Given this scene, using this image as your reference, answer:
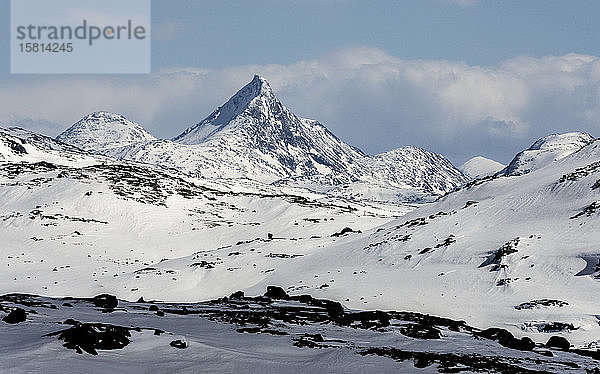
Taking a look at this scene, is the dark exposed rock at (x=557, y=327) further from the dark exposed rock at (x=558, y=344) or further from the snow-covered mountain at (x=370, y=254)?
the dark exposed rock at (x=558, y=344)

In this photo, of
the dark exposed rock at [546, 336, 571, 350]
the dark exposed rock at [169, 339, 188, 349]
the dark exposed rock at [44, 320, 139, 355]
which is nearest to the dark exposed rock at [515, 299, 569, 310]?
the dark exposed rock at [546, 336, 571, 350]

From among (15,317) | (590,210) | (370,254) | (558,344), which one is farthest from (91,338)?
(590,210)

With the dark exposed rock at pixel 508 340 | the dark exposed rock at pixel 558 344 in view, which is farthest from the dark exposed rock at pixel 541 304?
the dark exposed rock at pixel 558 344

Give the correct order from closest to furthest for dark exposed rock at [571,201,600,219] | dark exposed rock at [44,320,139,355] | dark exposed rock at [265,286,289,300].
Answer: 1. dark exposed rock at [44,320,139,355]
2. dark exposed rock at [265,286,289,300]
3. dark exposed rock at [571,201,600,219]

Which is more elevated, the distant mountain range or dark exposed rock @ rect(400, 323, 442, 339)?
the distant mountain range

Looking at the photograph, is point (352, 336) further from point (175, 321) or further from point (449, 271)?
point (449, 271)

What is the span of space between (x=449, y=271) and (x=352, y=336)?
31007 millimetres

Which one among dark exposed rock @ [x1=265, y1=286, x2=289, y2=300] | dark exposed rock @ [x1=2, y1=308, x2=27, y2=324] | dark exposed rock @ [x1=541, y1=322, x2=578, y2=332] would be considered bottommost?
dark exposed rock @ [x1=541, y1=322, x2=578, y2=332]

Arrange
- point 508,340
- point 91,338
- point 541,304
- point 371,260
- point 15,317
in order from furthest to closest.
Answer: point 371,260 < point 541,304 < point 508,340 < point 15,317 < point 91,338

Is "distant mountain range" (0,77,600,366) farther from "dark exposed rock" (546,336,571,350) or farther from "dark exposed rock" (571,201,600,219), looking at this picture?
"dark exposed rock" (571,201,600,219)

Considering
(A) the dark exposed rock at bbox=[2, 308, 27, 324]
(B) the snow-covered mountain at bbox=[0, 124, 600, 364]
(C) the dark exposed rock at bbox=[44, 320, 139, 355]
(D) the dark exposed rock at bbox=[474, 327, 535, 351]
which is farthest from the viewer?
(B) the snow-covered mountain at bbox=[0, 124, 600, 364]

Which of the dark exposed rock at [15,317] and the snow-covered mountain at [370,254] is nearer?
the dark exposed rock at [15,317]

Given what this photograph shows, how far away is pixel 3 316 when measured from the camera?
25.0 m

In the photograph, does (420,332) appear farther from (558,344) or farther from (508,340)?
(558,344)
